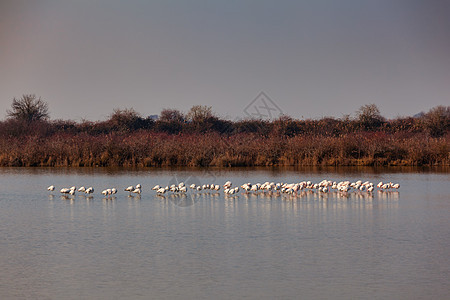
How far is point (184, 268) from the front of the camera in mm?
6895

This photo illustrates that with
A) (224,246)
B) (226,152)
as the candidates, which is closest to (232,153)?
(226,152)

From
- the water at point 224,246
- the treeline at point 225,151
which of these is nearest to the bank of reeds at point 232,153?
the treeline at point 225,151

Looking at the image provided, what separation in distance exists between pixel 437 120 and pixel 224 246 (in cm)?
3257

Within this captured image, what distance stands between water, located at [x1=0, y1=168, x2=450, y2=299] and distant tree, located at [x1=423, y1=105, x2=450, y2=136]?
79.2 feet

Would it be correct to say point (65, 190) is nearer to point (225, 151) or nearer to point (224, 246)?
point (224, 246)

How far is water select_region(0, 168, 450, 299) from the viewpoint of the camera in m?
6.13

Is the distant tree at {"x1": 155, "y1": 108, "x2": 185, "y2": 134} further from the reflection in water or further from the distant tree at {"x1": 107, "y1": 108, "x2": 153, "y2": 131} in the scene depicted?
the reflection in water

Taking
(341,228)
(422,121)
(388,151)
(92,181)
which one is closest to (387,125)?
(422,121)

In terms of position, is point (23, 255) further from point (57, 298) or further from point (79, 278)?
point (57, 298)

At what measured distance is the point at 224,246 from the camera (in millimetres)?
8055

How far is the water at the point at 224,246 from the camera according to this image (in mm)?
6133

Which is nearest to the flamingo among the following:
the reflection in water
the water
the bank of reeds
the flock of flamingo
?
the flock of flamingo

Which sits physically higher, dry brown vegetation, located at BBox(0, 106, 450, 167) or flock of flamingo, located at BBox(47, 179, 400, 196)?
dry brown vegetation, located at BBox(0, 106, 450, 167)

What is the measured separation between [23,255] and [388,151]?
20.2m
